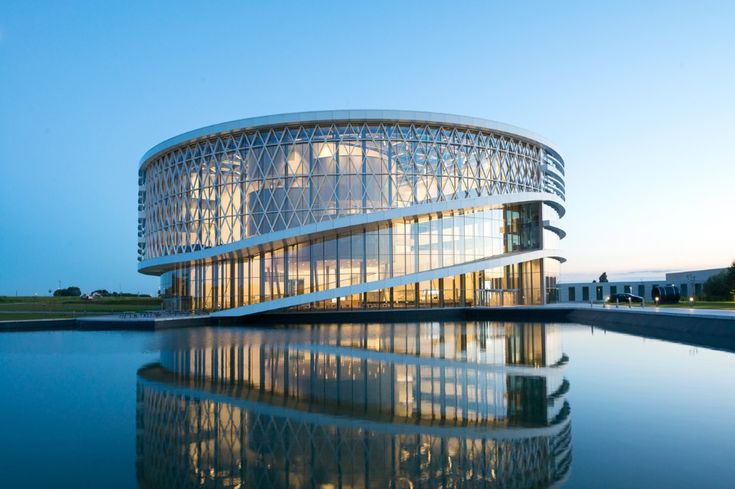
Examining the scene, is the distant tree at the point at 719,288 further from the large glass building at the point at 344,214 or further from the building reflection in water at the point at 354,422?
the building reflection in water at the point at 354,422

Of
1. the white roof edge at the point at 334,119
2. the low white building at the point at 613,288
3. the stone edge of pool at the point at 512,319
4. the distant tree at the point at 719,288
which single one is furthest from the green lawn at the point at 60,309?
the distant tree at the point at 719,288

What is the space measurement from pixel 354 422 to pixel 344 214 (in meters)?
34.5

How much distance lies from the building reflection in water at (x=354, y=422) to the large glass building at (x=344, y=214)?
25.7 metres

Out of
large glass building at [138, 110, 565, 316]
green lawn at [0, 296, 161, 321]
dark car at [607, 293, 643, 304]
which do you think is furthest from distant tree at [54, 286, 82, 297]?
dark car at [607, 293, 643, 304]

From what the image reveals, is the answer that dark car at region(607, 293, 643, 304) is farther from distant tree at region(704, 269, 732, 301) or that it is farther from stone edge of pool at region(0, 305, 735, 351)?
distant tree at region(704, 269, 732, 301)

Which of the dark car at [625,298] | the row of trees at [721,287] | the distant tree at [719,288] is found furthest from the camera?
the distant tree at [719,288]

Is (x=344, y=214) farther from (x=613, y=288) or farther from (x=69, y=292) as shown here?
(x=69, y=292)

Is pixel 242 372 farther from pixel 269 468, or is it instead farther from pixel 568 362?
pixel 568 362

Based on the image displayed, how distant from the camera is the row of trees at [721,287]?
5825cm

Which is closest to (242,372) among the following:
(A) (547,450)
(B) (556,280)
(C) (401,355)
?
(C) (401,355)

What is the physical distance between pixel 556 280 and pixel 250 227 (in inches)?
1181

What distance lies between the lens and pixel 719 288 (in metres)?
60.3

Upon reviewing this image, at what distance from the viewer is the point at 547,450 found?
777cm

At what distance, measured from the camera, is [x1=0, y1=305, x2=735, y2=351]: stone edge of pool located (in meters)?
24.3
